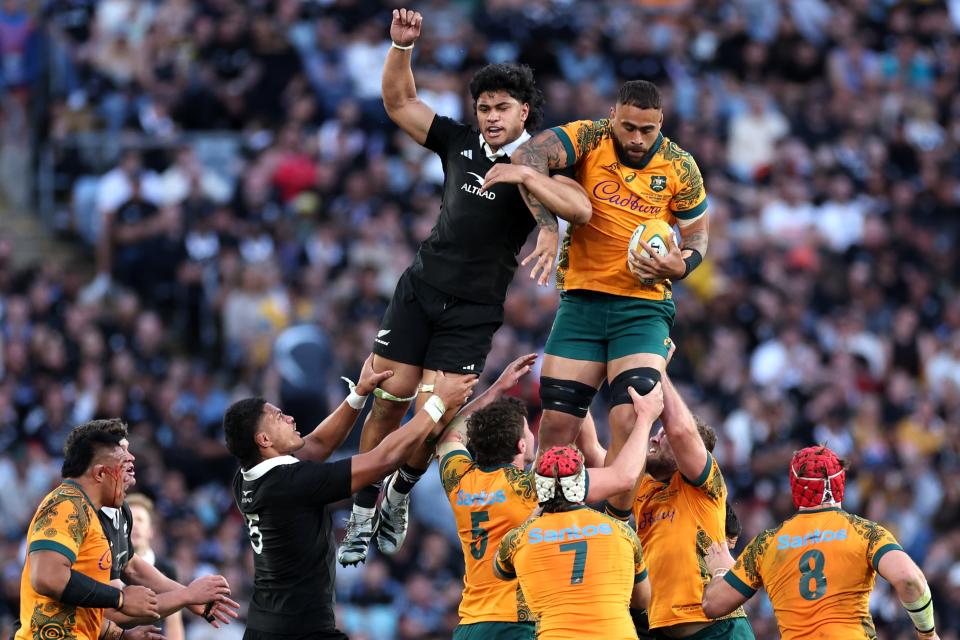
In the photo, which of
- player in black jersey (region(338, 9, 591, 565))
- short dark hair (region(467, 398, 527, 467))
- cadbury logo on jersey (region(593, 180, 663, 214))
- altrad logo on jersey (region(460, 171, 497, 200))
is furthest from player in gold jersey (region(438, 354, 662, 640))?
altrad logo on jersey (region(460, 171, 497, 200))

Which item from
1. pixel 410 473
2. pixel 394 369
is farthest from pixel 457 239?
pixel 410 473

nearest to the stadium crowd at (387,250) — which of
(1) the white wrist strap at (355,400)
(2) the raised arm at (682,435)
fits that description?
(1) the white wrist strap at (355,400)

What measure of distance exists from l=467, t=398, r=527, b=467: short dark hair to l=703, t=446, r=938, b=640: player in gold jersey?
67.4 inches

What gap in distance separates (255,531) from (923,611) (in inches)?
170

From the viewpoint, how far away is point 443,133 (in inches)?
456

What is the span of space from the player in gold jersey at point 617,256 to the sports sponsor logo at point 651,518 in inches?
22.8

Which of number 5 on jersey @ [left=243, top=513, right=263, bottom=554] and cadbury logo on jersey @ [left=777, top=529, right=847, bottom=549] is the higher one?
→ cadbury logo on jersey @ [left=777, top=529, right=847, bottom=549]

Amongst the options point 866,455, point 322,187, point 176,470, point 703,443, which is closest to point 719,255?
point 866,455

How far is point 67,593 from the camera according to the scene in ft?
34.4

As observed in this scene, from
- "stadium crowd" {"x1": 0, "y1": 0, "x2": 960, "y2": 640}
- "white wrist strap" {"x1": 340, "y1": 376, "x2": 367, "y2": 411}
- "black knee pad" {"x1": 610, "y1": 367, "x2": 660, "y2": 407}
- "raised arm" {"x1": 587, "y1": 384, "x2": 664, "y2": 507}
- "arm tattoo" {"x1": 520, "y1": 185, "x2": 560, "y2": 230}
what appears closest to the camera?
"raised arm" {"x1": 587, "y1": 384, "x2": 664, "y2": 507}

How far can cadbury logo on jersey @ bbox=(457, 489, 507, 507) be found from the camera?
36.0 feet

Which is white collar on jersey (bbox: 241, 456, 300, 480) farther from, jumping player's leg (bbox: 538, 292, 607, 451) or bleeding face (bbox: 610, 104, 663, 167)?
bleeding face (bbox: 610, 104, 663, 167)

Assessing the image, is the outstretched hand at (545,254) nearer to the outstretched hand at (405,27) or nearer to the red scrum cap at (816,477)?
the outstretched hand at (405,27)

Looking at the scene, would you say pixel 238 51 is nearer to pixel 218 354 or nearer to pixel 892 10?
pixel 218 354
